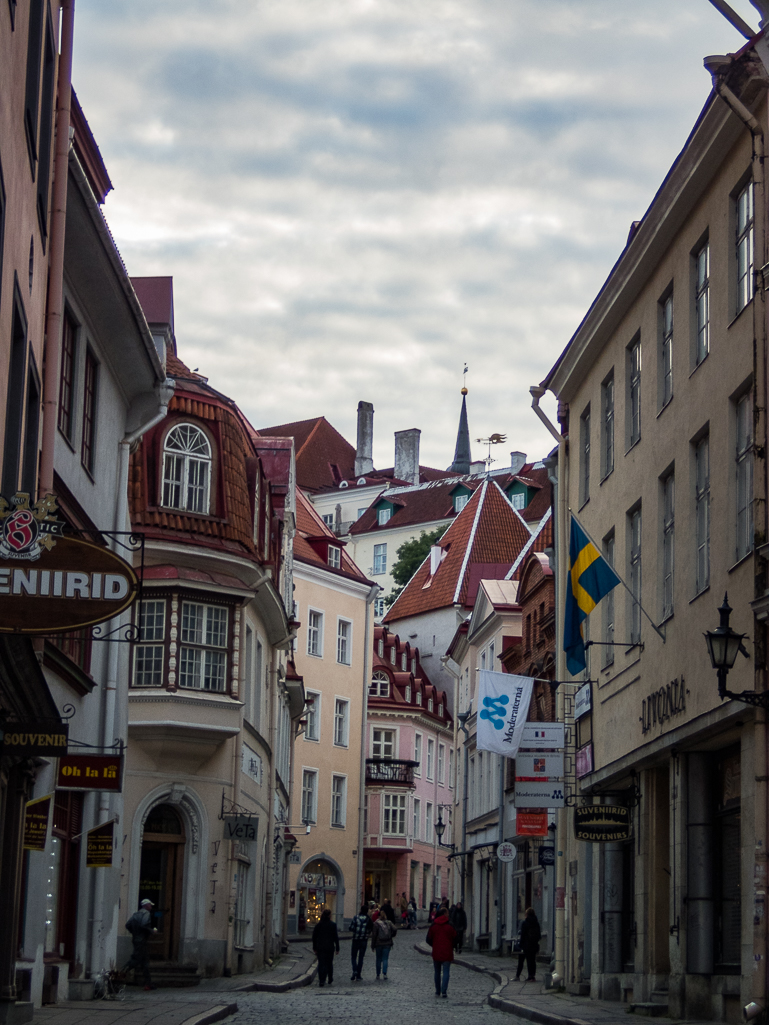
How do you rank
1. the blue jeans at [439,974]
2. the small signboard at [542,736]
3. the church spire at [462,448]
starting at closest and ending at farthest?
the small signboard at [542,736] < the blue jeans at [439,974] < the church spire at [462,448]

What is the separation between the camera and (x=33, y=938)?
1798 cm

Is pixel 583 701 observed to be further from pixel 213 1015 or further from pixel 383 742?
pixel 383 742

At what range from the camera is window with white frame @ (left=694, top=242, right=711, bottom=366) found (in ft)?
64.5

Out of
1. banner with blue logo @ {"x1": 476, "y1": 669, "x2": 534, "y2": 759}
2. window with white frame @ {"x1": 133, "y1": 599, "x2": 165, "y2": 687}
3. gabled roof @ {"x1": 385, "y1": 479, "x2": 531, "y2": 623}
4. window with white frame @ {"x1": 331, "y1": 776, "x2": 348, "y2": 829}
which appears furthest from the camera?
gabled roof @ {"x1": 385, "y1": 479, "x2": 531, "y2": 623}

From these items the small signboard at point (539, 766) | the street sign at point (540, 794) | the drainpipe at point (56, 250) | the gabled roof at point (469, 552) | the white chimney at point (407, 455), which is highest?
the white chimney at point (407, 455)

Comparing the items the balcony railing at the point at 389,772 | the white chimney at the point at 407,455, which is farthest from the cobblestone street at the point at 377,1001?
the white chimney at the point at 407,455

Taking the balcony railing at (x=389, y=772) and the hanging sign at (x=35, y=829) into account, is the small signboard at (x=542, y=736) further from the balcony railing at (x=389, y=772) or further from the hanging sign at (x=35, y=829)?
the balcony railing at (x=389, y=772)

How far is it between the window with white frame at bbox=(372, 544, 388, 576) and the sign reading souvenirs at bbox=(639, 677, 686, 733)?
86804 mm

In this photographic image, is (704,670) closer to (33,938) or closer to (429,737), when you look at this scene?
(33,938)

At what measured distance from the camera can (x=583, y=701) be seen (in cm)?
2655

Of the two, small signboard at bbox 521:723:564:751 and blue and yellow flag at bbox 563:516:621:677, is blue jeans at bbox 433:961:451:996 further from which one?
blue and yellow flag at bbox 563:516:621:677

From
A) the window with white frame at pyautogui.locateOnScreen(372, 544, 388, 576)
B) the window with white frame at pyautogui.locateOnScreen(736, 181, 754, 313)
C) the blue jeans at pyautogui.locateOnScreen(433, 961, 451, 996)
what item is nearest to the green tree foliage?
the window with white frame at pyautogui.locateOnScreen(372, 544, 388, 576)

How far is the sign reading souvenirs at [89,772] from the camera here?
17891 millimetres

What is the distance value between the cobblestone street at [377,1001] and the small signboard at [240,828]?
9.99ft
